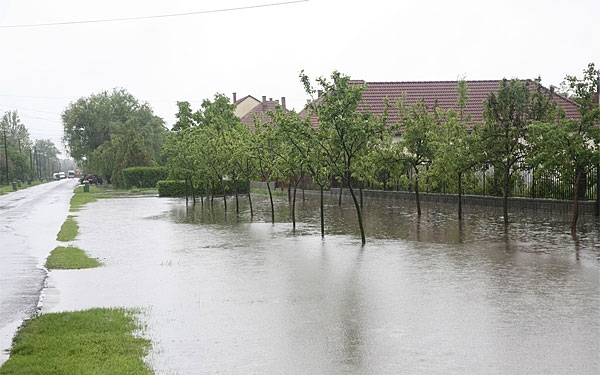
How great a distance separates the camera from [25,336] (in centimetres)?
786

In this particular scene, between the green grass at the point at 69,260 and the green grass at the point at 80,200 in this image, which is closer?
the green grass at the point at 69,260

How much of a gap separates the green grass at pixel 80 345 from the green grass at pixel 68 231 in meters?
10.6

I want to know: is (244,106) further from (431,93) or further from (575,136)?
(575,136)

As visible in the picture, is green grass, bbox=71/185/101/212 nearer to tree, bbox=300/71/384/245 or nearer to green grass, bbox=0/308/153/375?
tree, bbox=300/71/384/245

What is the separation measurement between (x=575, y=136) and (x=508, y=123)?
3011 mm

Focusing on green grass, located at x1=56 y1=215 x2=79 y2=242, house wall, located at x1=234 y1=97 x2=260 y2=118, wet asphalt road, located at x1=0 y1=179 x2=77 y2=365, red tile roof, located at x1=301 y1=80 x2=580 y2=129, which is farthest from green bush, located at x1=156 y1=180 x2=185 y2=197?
house wall, located at x1=234 y1=97 x2=260 y2=118

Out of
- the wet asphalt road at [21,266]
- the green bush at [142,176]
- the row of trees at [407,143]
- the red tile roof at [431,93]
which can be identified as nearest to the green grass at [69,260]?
the wet asphalt road at [21,266]

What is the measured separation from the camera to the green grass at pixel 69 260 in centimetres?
1369

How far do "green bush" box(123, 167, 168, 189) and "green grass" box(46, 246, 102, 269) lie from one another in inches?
1943

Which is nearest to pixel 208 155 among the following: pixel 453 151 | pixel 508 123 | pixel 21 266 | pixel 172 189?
pixel 453 151

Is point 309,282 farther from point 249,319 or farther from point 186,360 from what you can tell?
point 186,360

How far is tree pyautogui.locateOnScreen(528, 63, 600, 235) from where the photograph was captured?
55.6 feet

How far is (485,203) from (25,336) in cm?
2253

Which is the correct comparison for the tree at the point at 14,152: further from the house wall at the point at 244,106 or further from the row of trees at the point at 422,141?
the row of trees at the point at 422,141
